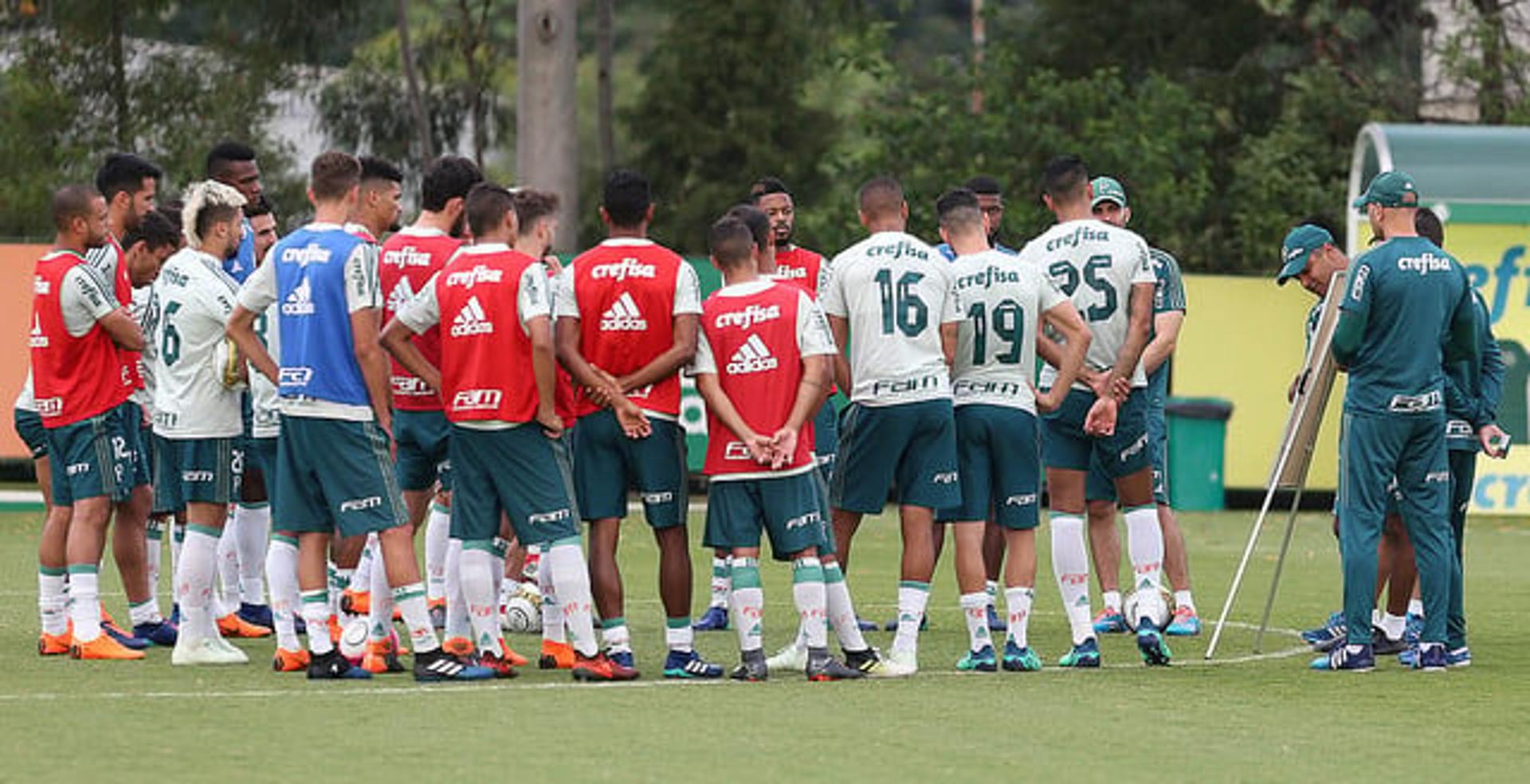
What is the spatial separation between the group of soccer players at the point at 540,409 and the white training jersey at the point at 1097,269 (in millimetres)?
14

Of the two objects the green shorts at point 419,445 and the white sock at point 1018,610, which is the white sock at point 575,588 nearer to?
the green shorts at point 419,445

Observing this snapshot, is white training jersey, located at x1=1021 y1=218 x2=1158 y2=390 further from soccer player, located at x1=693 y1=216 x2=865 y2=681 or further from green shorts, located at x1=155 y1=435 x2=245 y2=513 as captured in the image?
green shorts, located at x1=155 y1=435 x2=245 y2=513

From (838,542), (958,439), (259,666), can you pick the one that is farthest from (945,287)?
(259,666)

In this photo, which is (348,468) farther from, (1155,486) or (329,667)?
(1155,486)

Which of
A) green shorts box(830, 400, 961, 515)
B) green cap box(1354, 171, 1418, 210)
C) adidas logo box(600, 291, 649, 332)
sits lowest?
green shorts box(830, 400, 961, 515)

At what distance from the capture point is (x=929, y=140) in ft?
114

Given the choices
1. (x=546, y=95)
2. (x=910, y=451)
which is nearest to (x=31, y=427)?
(x=910, y=451)

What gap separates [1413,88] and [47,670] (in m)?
26.3

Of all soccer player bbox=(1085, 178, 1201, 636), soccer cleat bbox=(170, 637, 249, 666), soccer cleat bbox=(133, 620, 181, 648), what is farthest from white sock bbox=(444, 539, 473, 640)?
soccer player bbox=(1085, 178, 1201, 636)

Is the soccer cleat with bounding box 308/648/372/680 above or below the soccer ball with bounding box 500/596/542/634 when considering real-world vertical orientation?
above

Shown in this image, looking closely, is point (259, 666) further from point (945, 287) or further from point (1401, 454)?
point (1401, 454)

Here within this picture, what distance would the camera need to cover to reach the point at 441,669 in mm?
11594

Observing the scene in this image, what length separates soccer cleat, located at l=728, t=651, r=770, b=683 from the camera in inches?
459

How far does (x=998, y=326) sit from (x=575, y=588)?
225 cm
